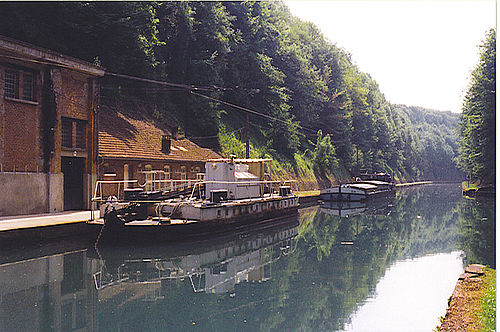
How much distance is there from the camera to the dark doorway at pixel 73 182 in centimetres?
2694

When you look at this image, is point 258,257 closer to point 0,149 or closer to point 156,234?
point 156,234

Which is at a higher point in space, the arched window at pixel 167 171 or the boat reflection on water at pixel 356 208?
the arched window at pixel 167 171

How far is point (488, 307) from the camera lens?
8.55 meters

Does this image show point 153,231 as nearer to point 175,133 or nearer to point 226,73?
point 175,133

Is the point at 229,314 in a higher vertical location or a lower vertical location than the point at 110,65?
lower

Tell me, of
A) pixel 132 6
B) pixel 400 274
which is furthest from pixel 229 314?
pixel 132 6

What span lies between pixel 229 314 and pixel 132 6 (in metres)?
31.2

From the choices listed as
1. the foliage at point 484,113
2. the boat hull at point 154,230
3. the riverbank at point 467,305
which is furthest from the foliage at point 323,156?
the riverbank at point 467,305

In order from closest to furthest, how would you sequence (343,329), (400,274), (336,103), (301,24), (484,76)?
(343,329)
(400,274)
(484,76)
(336,103)
(301,24)

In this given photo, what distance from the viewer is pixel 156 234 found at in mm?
20859

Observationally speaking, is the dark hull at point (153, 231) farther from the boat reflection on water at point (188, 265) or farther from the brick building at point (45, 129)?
the brick building at point (45, 129)

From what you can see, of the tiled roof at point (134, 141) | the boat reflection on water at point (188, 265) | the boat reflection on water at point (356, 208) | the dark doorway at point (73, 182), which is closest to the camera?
the boat reflection on water at point (188, 265)

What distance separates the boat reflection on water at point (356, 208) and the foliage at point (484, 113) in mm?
11103

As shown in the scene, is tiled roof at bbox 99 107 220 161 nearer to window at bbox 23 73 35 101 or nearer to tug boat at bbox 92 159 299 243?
tug boat at bbox 92 159 299 243
